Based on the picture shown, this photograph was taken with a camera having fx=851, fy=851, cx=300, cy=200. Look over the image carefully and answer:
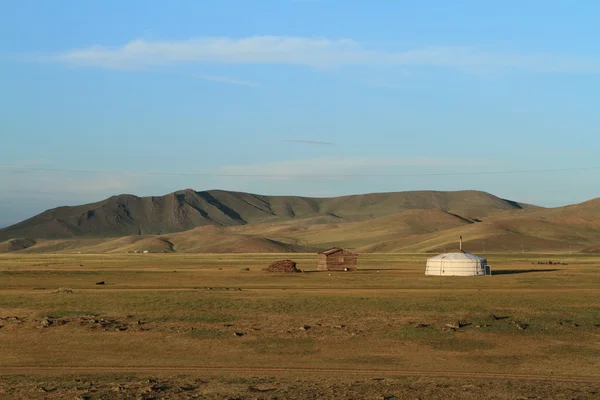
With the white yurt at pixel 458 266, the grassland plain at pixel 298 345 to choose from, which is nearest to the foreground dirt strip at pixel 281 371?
the grassland plain at pixel 298 345

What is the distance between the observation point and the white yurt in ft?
222

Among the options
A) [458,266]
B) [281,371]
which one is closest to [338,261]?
[458,266]

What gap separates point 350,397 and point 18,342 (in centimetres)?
1362

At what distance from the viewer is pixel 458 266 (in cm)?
6794

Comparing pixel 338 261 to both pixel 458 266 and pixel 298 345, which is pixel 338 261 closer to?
pixel 458 266

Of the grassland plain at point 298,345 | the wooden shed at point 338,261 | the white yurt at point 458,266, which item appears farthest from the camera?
the wooden shed at point 338,261

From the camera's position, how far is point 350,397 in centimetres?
1920

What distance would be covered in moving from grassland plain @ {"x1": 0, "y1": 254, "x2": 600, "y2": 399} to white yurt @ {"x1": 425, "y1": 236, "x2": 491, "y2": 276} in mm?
22487

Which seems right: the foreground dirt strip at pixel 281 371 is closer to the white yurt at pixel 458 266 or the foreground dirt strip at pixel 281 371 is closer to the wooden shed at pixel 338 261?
the white yurt at pixel 458 266

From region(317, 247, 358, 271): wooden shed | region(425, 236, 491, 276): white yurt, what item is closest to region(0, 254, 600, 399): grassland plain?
region(425, 236, 491, 276): white yurt

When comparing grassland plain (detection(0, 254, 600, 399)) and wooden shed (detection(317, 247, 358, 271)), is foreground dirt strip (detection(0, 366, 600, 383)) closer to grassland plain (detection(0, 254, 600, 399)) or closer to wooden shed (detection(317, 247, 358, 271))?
grassland plain (detection(0, 254, 600, 399))

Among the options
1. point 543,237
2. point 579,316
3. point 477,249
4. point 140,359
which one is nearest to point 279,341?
point 140,359

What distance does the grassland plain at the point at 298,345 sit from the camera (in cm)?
2061

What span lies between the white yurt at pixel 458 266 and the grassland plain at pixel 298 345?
22.5 m
